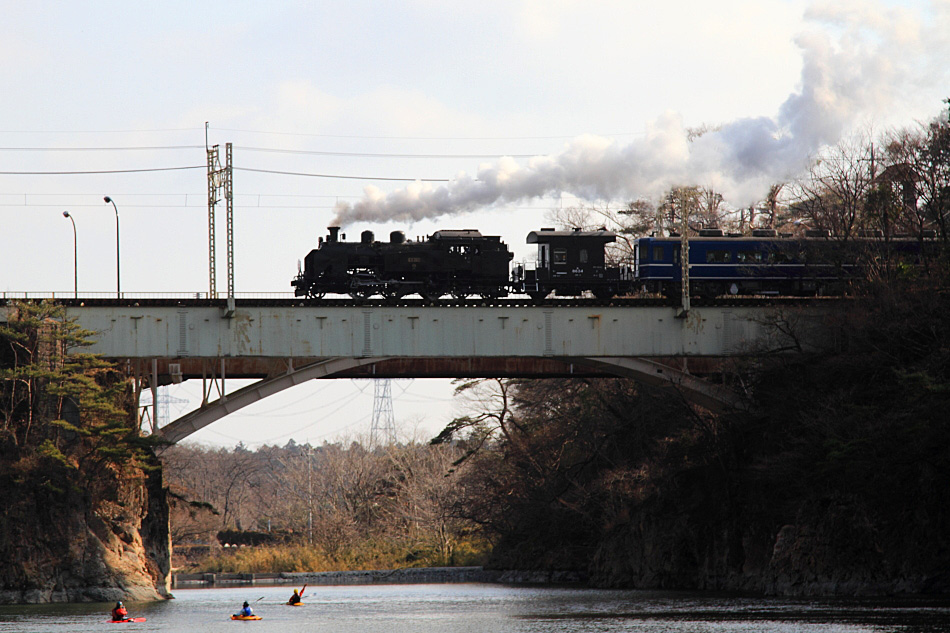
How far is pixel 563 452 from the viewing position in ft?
209

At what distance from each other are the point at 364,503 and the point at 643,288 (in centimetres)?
3700

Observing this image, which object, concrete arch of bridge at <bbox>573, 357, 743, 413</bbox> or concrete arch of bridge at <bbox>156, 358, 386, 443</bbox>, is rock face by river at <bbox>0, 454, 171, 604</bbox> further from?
concrete arch of bridge at <bbox>573, 357, 743, 413</bbox>

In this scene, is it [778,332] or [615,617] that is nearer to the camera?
[615,617]

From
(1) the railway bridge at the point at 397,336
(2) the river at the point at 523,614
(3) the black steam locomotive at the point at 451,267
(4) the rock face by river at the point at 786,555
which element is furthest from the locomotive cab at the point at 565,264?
(2) the river at the point at 523,614

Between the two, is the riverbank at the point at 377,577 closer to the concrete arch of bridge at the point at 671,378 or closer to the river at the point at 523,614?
the river at the point at 523,614

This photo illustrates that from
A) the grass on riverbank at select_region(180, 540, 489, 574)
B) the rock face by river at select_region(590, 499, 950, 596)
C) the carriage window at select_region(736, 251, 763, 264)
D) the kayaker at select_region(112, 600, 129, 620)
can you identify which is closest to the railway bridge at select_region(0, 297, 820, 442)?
the carriage window at select_region(736, 251, 763, 264)

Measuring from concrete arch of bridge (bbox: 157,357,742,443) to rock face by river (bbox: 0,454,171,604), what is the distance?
4238 mm

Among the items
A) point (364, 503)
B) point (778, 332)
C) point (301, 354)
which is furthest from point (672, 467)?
point (364, 503)

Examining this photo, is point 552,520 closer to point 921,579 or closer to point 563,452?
point 563,452

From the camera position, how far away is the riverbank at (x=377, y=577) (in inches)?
2549

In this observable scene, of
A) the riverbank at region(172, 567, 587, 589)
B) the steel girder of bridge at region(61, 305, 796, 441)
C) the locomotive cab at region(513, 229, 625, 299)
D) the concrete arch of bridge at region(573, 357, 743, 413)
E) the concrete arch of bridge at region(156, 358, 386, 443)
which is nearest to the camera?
the concrete arch of bridge at region(156, 358, 386, 443)

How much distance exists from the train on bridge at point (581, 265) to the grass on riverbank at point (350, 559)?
2858cm

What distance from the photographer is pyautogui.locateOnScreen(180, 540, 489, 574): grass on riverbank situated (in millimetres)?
75625

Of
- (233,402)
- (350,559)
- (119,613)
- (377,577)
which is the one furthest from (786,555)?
(350,559)
